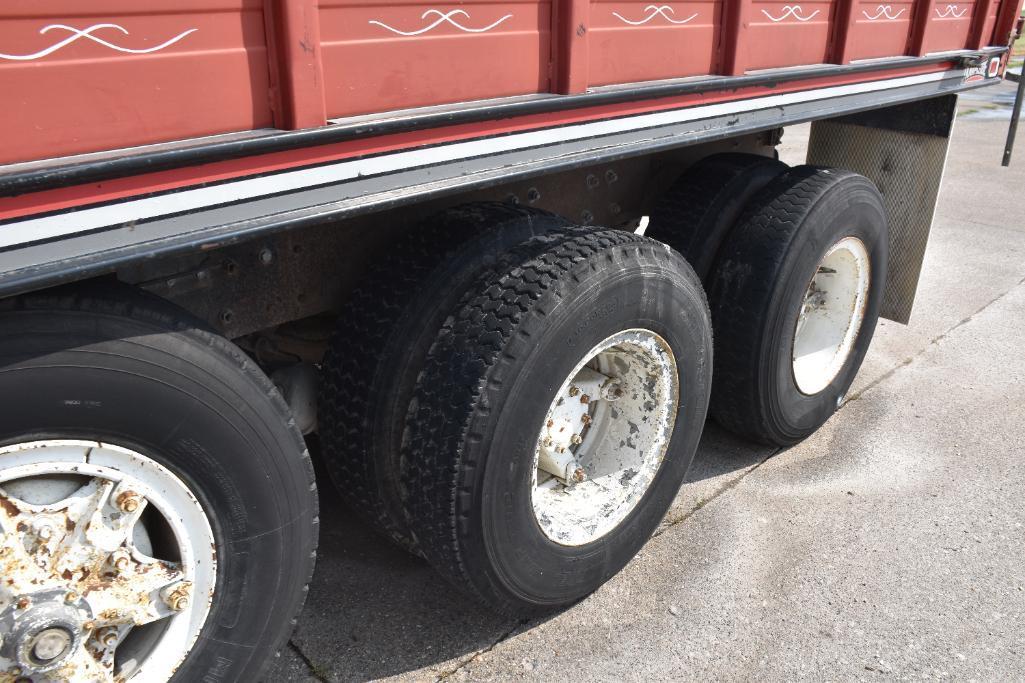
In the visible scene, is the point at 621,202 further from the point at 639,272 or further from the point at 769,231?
the point at 639,272

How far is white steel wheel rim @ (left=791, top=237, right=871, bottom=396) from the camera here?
12.4 feet

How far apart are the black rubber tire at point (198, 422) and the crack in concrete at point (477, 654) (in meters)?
0.55

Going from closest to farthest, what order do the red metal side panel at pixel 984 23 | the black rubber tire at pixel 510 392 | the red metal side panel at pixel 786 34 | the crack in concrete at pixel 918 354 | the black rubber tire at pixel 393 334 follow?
the black rubber tire at pixel 510 392 → the black rubber tire at pixel 393 334 → the red metal side panel at pixel 786 34 → the red metal side panel at pixel 984 23 → the crack in concrete at pixel 918 354

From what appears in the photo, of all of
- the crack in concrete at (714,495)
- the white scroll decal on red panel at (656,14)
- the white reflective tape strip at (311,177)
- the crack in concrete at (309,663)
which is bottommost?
the crack in concrete at (714,495)

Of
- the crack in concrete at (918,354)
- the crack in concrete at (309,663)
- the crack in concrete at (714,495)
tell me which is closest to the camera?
the crack in concrete at (309,663)

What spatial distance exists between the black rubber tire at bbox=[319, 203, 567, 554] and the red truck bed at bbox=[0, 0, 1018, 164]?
416 millimetres

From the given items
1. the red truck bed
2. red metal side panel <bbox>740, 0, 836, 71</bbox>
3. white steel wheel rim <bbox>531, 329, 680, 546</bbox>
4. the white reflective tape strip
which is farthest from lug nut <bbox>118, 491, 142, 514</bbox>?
red metal side panel <bbox>740, 0, 836, 71</bbox>

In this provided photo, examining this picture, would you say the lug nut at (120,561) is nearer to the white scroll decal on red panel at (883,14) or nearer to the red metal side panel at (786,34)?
the red metal side panel at (786,34)

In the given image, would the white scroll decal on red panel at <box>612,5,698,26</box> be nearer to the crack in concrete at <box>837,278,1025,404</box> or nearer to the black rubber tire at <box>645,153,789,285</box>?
the black rubber tire at <box>645,153,789,285</box>

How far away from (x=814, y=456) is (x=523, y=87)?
225cm

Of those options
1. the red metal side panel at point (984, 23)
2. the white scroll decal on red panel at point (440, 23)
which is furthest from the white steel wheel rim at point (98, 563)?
the red metal side panel at point (984, 23)

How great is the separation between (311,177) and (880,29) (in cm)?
262

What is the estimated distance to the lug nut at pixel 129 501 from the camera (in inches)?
67.5

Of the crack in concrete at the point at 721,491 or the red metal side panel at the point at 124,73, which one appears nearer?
the red metal side panel at the point at 124,73
